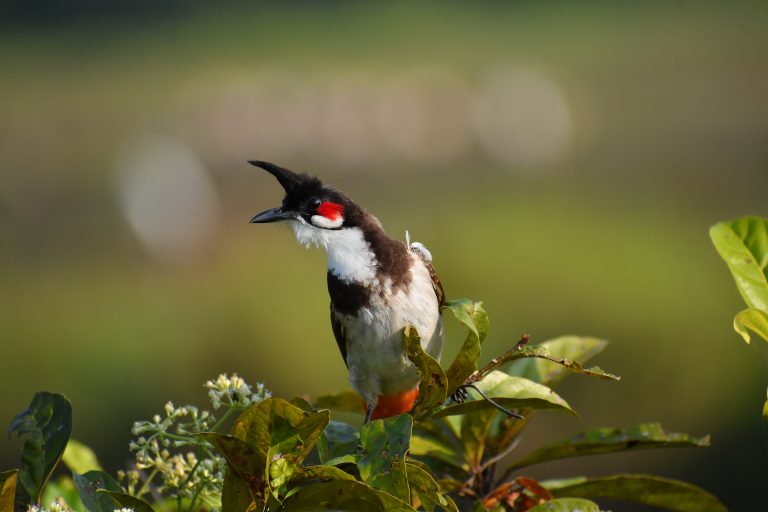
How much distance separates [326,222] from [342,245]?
1.8 inches

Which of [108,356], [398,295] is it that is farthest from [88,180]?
[398,295]

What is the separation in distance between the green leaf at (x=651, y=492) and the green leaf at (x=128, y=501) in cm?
56

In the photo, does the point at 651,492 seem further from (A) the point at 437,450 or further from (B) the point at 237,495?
(B) the point at 237,495

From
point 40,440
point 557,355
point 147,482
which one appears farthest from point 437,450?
point 40,440

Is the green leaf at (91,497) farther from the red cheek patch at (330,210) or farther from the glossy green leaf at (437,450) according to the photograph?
the red cheek patch at (330,210)

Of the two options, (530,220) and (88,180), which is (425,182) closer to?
(530,220)

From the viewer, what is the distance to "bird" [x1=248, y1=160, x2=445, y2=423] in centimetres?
170

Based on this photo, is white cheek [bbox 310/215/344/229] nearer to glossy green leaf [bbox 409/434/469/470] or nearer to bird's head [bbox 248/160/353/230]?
bird's head [bbox 248/160/353/230]

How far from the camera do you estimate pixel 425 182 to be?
971 centimetres

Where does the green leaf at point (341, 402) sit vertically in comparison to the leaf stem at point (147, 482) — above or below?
below

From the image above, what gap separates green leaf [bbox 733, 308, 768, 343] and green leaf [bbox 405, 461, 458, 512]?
396mm

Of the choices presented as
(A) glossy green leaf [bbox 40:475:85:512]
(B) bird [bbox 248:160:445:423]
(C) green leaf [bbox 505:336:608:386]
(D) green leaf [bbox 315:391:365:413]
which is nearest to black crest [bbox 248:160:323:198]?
(B) bird [bbox 248:160:445:423]

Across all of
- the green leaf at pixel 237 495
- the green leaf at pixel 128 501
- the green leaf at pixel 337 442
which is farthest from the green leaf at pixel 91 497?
the green leaf at pixel 337 442

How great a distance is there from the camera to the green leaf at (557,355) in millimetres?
1454
